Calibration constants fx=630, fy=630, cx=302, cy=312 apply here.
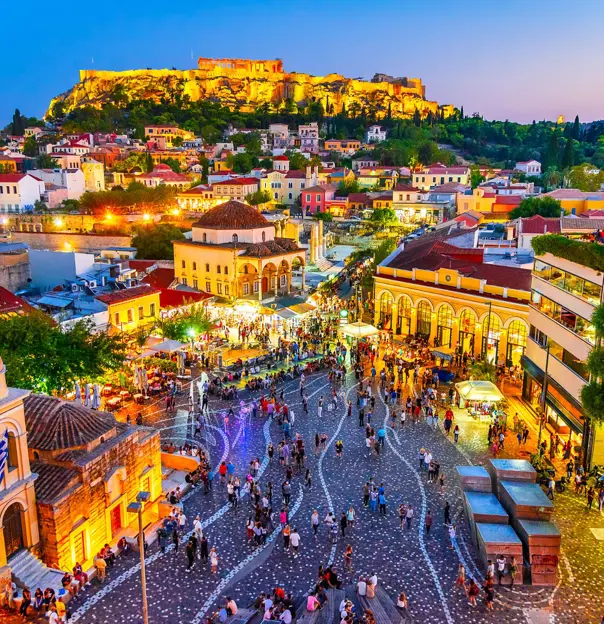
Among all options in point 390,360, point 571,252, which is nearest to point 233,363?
point 390,360

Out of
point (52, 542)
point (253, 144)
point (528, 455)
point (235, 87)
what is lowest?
point (528, 455)

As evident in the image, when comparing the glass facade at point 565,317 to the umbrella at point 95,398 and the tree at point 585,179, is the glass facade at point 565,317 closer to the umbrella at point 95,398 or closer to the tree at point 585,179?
the umbrella at point 95,398


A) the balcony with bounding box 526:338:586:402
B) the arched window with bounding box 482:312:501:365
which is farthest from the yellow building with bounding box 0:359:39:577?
the arched window with bounding box 482:312:501:365

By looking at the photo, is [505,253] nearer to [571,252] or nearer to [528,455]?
[571,252]

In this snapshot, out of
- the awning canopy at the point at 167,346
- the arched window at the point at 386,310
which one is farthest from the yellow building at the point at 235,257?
the awning canopy at the point at 167,346

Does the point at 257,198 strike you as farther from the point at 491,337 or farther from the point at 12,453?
the point at 12,453

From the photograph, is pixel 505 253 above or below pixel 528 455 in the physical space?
above
